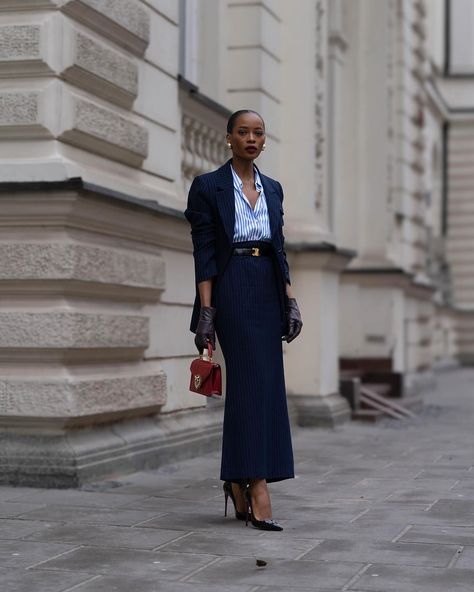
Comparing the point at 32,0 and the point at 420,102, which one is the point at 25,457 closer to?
the point at 32,0

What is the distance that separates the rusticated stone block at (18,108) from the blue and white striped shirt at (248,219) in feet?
5.45

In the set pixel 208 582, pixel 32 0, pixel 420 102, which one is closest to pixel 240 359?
pixel 208 582

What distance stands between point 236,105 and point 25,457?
5.32m

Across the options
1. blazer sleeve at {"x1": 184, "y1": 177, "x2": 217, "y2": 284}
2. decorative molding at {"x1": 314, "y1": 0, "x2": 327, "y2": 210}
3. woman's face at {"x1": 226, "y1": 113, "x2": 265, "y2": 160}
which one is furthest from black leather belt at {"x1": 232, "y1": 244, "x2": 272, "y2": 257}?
decorative molding at {"x1": 314, "y1": 0, "x2": 327, "y2": 210}

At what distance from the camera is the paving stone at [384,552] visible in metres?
5.54

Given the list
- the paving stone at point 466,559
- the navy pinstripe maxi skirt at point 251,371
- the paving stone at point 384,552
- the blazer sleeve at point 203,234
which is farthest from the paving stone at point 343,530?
the blazer sleeve at point 203,234

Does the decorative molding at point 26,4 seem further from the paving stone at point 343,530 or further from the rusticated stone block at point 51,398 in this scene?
the paving stone at point 343,530

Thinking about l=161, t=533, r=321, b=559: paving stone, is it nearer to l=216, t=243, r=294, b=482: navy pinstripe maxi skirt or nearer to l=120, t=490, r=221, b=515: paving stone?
l=216, t=243, r=294, b=482: navy pinstripe maxi skirt

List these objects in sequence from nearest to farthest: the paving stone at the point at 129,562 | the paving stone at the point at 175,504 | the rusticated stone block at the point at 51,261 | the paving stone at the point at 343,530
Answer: the paving stone at the point at 129,562, the paving stone at the point at 343,530, the paving stone at the point at 175,504, the rusticated stone block at the point at 51,261

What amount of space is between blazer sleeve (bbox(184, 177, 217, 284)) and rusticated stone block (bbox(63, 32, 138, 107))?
5.57ft

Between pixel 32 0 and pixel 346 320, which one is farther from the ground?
pixel 32 0

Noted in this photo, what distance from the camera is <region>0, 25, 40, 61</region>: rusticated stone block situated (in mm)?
7711

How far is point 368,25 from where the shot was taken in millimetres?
17641

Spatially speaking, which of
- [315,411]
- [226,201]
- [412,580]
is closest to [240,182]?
[226,201]
